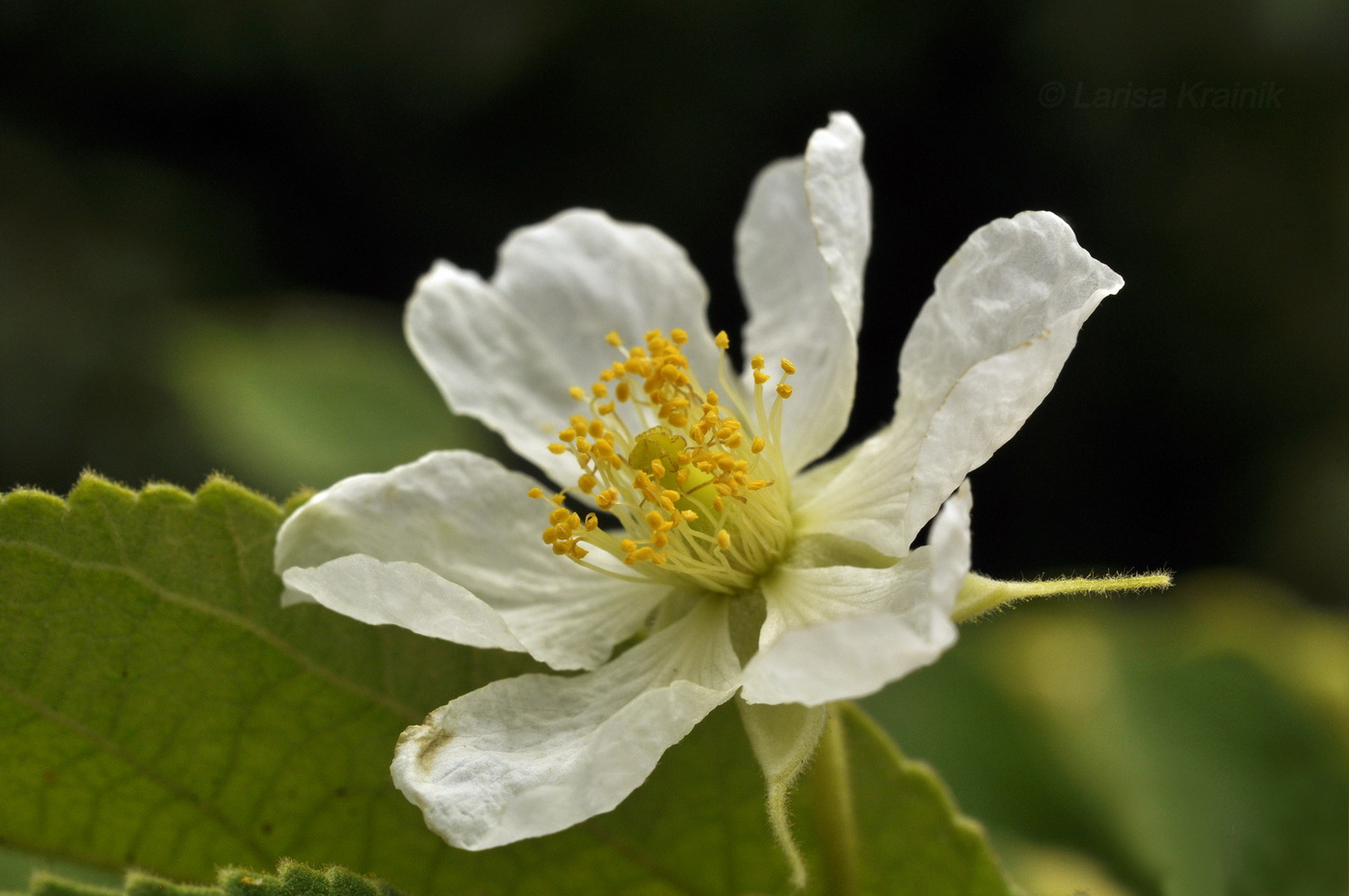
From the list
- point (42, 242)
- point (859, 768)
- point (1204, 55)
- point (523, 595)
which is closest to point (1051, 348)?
point (859, 768)

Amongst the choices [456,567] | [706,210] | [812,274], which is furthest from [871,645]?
[706,210]

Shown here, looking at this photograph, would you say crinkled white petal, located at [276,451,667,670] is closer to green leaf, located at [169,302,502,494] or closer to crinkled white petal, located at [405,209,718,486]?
crinkled white petal, located at [405,209,718,486]

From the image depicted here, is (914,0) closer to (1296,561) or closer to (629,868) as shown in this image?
(1296,561)

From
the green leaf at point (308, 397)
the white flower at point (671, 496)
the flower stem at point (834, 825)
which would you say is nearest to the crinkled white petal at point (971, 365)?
the white flower at point (671, 496)

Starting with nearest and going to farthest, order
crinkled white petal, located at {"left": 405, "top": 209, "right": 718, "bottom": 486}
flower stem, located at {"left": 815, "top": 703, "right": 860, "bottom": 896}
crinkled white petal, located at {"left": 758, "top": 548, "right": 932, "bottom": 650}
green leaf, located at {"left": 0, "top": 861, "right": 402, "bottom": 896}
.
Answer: green leaf, located at {"left": 0, "top": 861, "right": 402, "bottom": 896}
crinkled white petal, located at {"left": 758, "top": 548, "right": 932, "bottom": 650}
flower stem, located at {"left": 815, "top": 703, "right": 860, "bottom": 896}
crinkled white petal, located at {"left": 405, "top": 209, "right": 718, "bottom": 486}

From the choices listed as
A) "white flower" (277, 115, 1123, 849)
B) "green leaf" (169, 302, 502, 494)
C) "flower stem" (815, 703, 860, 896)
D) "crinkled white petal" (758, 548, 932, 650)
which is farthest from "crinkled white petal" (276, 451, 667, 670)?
"green leaf" (169, 302, 502, 494)

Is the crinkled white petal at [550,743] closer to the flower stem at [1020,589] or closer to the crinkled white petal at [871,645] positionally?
the crinkled white petal at [871,645]

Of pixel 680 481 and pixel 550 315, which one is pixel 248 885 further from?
pixel 550 315
